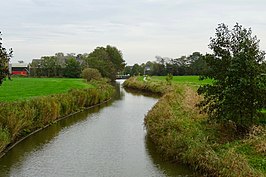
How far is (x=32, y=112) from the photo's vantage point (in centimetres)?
2517

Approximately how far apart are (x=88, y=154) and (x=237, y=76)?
932 cm

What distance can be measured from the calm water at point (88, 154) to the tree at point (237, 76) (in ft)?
15.3

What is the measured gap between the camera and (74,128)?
2920cm

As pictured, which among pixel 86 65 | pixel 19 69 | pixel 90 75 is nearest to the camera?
pixel 90 75

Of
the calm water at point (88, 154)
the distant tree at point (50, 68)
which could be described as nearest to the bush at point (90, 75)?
the distant tree at point (50, 68)

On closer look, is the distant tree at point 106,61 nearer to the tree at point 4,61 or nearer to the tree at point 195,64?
the tree at point 195,64

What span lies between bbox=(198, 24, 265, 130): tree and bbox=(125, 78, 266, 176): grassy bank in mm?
1096

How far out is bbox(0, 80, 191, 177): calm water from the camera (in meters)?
17.5

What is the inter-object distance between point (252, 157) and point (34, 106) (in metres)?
16.4

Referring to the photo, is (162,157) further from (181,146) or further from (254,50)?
(254,50)

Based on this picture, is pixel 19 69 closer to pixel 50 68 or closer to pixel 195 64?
pixel 50 68

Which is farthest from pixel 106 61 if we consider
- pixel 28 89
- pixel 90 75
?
pixel 28 89

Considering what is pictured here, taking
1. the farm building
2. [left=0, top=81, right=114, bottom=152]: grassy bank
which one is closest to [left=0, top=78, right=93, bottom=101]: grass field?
[left=0, top=81, right=114, bottom=152]: grassy bank

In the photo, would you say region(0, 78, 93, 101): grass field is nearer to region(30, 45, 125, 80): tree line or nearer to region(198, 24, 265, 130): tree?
region(198, 24, 265, 130): tree
